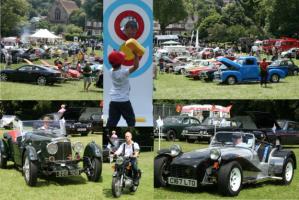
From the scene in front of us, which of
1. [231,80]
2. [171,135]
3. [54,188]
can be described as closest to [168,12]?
[231,80]

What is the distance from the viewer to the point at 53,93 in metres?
7.88

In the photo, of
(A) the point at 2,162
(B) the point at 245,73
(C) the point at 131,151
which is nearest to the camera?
(C) the point at 131,151

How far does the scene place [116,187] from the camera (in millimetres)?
6680

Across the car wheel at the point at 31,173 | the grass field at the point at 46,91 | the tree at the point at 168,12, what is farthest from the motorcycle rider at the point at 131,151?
the tree at the point at 168,12

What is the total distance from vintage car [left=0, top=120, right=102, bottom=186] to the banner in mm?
816

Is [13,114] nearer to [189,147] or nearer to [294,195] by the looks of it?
[189,147]

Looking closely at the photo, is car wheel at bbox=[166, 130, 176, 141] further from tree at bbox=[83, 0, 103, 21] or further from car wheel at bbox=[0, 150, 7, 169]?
car wheel at bbox=[0, 150, 7, 169]

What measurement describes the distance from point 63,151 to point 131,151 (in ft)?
4.44

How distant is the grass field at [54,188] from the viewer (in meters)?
6.72

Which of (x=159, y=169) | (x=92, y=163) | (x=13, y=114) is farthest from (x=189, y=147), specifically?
(x=13, y=114)

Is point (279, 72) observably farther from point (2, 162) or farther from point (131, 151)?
point (2, 162)

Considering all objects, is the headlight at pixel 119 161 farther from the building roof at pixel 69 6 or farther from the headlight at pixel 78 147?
the building roof at pixel 69 6

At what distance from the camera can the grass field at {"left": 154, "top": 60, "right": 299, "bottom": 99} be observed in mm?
7746

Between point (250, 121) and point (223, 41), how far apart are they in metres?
1.38
